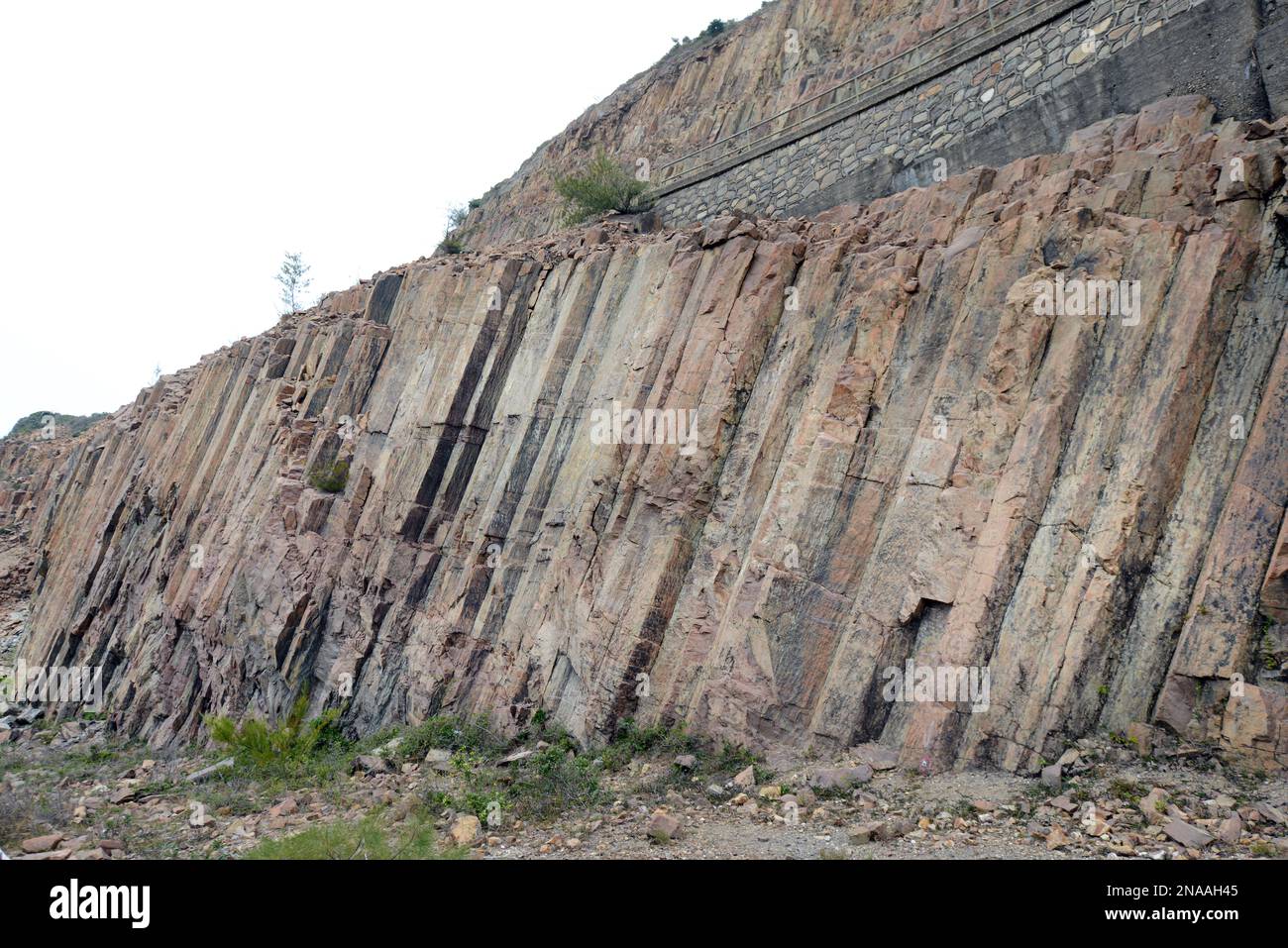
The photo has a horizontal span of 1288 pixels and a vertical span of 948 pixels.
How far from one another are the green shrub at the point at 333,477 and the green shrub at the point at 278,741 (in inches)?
236

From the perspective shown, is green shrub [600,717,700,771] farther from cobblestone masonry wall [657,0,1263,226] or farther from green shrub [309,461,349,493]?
green shrub [309,461,349,493]

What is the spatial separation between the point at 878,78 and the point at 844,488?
43.9 feet

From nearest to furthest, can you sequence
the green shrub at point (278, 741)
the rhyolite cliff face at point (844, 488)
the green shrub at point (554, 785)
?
the rhyolite cliff face at point (844, 488) → the green shrub at point (554, 785) → the green shrub at point (278, 741)

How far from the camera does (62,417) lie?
75438mm

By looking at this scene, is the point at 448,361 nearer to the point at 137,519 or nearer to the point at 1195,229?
the point at 1195,229

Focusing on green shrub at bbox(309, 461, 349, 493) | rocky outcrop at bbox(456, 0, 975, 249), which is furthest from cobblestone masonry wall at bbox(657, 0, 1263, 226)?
green shrub at bbox(309, 461, 349, 493)

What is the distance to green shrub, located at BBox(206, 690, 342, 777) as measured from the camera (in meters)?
15.7

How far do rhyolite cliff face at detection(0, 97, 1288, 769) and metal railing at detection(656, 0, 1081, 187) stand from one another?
4588 millimetres

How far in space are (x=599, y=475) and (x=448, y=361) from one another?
734 cm

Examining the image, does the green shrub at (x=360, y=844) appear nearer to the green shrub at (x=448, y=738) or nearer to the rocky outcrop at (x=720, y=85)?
the green shrub at (x=448, y=738)

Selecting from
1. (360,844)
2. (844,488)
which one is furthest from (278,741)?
(844,488)

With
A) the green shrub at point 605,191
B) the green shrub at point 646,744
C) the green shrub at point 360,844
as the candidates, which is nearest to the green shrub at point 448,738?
the green shrub at point 646,744

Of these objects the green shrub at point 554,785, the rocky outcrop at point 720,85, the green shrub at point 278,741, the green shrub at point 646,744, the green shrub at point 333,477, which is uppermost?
the rocky outcrop at point 720,85

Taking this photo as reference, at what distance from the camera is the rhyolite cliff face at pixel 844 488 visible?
30.6ft
